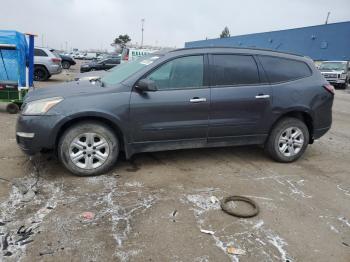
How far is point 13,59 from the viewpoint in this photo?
8.45 m

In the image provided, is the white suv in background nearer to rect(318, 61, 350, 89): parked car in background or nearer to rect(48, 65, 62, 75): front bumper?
rect(48, 65, 62, 75): front bumper

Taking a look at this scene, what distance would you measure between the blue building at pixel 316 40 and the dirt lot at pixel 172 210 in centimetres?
3271

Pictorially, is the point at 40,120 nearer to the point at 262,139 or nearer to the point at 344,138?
the point at 262,139

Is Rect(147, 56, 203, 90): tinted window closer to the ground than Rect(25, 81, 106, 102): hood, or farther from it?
farther from it

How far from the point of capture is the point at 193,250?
303cm

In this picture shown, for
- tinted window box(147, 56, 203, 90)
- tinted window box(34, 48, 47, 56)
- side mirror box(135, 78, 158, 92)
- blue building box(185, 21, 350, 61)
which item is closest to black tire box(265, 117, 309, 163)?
tinted window box(147, 56, 203, 90)

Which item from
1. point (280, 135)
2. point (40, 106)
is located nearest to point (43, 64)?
point (40, 106)

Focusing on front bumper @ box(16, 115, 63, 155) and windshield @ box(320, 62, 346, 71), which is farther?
windshield @ box(320, 62, 346, 71)

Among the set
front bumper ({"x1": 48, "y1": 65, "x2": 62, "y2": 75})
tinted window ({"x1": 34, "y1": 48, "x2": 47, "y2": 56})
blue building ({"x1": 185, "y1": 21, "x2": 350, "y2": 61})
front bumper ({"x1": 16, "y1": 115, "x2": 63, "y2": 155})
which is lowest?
front bumper ({"x1": 16, "y1": 115, "x2": 63, "y2": 155})

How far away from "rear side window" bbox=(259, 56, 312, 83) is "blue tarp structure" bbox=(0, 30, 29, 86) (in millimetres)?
6009

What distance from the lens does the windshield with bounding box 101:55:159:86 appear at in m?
4.82

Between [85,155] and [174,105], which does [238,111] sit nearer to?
[174,105]

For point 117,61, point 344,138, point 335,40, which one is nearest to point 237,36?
point 335,40

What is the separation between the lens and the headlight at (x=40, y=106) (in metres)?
4.33
